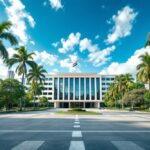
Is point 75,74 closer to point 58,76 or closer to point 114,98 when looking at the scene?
point 58,76

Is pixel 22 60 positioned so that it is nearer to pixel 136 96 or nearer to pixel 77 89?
pixel 136 96

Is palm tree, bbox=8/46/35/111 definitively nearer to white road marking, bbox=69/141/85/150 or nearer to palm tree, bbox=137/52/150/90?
palm tree, bbox=137/52/150/90

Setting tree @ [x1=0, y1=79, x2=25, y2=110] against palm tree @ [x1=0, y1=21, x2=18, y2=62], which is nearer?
palm tree @ [x1=0, y1=21, x2=18, y2=62]

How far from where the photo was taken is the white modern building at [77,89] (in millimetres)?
117812

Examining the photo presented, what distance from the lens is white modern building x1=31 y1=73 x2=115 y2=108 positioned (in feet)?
387

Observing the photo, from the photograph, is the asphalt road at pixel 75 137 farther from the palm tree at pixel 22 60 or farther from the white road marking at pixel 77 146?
the palm tree at pixel 22 60

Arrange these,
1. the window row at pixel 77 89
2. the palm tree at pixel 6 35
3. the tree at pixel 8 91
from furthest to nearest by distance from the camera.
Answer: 1. the window row at pixel 77 89
2. the tree at pixel 8 91
3. the palm tree at pixel 6 35

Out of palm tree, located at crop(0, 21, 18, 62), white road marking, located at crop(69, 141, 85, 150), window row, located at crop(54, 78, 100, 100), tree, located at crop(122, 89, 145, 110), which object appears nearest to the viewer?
white road marking, located at crop(69, 141, 85, 150)

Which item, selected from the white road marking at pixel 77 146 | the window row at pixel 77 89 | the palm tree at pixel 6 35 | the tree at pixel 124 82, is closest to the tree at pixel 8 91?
the palm tree at pixel 6 35

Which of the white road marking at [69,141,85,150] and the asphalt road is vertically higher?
the white road marking at [69,141,85,150]

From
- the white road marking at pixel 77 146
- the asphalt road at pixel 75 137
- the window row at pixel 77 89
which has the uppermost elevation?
the window row at pixel 77 89

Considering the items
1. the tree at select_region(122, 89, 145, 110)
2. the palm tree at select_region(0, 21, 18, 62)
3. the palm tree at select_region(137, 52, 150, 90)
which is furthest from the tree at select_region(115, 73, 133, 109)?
the palm tree at select_region(0, 21, 18, 62)

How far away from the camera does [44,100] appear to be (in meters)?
101

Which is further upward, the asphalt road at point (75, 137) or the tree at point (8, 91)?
the tree at point (8, 91)
